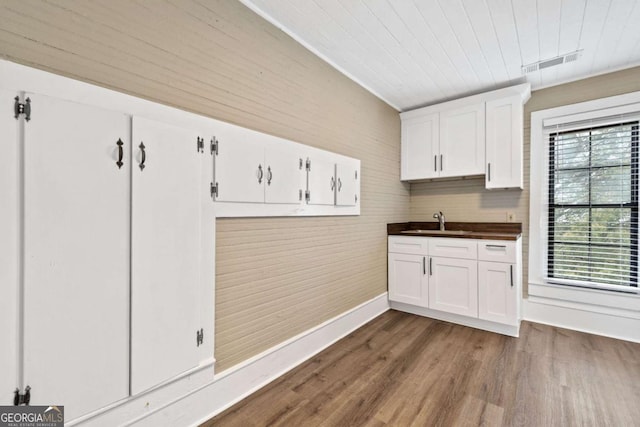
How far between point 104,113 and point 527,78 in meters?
3.74

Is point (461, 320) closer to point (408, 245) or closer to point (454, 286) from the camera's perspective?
point (454, 286)

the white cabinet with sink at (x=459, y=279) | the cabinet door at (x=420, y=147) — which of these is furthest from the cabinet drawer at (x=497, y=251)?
the cabinet door at (x=420, y=147)

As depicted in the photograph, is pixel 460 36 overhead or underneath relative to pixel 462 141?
overhead

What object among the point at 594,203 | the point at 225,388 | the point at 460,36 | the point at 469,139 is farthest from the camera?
the point at 469,139

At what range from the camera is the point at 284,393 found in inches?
76.8

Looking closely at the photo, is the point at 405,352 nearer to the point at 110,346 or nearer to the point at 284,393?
the point at 284,393

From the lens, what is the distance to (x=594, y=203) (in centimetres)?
296

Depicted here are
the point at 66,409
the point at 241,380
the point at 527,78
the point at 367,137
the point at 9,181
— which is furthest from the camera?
the point at 367,137

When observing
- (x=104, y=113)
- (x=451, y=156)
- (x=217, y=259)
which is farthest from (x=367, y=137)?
(x=104, y=113)

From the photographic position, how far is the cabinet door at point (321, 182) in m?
2.46

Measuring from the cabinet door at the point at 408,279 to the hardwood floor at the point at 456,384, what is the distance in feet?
1.81

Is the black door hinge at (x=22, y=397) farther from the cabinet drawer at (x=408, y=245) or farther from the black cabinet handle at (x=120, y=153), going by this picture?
the cabinet drawer at (x=408, y=245)

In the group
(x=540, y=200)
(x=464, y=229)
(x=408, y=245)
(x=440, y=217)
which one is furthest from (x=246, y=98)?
(x=540, y=200)

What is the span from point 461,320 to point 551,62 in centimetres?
272
